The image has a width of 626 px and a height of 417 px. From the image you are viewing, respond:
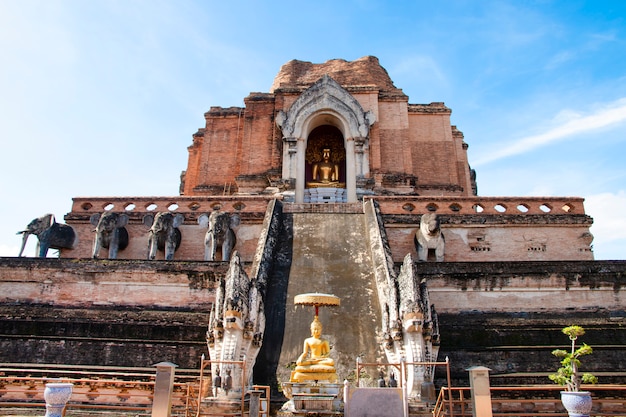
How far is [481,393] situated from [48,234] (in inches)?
519

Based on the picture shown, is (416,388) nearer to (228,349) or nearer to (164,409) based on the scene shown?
(228,349)

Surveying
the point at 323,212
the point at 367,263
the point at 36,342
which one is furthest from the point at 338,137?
the point at 36,342

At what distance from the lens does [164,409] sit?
7336 millimetres

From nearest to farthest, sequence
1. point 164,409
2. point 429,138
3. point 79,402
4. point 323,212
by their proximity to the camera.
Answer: point 164,409 < point 79,402 < point 323,212 < point 429,138

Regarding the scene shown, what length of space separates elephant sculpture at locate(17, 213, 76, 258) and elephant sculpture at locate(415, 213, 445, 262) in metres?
10.7

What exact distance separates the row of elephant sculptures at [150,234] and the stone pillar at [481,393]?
28.8ft

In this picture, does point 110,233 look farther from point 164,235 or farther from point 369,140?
point 369,140

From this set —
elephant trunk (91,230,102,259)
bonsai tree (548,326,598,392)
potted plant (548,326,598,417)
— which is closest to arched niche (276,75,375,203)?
elephant trunk (91,230,102,259)

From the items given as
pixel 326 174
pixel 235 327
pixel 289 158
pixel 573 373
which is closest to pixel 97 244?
pixel 235 327

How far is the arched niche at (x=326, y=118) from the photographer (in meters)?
20.7

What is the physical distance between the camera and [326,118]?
22047mm

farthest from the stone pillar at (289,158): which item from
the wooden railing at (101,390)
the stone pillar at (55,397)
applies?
the stone pillar at (55,397)

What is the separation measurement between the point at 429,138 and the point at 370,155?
129 inches

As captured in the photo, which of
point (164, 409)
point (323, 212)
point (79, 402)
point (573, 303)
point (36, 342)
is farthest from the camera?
point (323, 212)
